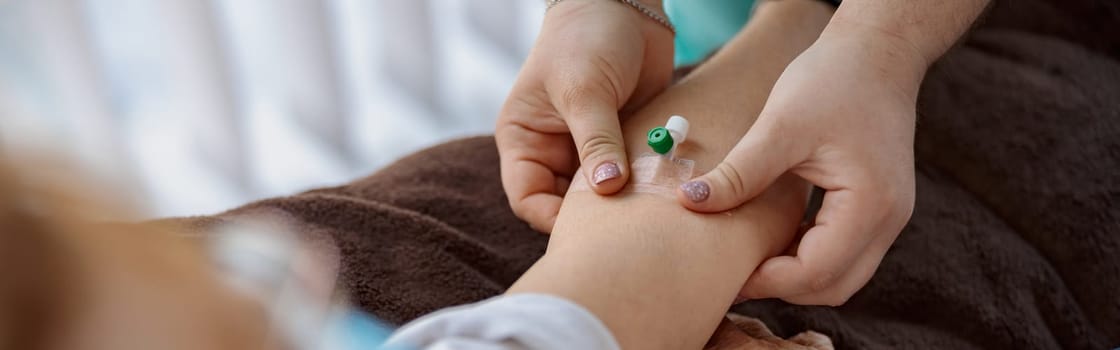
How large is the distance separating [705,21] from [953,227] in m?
0.62

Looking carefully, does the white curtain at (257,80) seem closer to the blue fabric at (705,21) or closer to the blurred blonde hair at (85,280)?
the blue fabric at (705,21)

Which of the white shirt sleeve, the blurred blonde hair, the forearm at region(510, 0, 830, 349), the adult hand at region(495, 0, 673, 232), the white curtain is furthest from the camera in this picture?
the white curtain

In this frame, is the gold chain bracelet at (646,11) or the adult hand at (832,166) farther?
the gold chain bracelet at (646,11)

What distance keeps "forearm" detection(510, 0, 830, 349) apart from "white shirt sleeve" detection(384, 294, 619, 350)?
2.3 inches

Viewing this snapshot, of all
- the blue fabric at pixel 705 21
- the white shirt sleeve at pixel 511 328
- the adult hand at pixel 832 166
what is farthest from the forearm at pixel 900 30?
the blue fabric at pixel 705 21

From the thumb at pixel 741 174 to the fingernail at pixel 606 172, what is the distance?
6 cm

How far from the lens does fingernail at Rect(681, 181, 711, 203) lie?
0.81 metres

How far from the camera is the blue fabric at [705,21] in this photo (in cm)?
157

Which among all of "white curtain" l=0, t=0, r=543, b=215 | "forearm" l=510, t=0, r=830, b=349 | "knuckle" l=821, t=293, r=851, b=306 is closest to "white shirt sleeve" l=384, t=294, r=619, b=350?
"forearm" l=510, t=0, r=830, b=349

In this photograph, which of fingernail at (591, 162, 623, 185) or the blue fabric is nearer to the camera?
fingernail at (591, 162, 623, 185)

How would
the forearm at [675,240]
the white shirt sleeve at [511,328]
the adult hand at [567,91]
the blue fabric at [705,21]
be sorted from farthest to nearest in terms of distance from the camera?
the blue fabric at [705,21]
the adult hand at [567,91]
the forearm at [675,240]
the white shirt sleeve at [511,328]

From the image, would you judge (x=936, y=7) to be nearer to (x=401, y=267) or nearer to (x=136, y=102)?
(x=401, y=267)

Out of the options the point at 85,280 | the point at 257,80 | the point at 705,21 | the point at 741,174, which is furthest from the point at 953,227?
the point at 257,80

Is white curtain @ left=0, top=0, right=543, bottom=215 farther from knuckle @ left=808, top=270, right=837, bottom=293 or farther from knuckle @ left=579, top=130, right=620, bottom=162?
knuckle @ left=808, top=270, right=837, bottom=293
